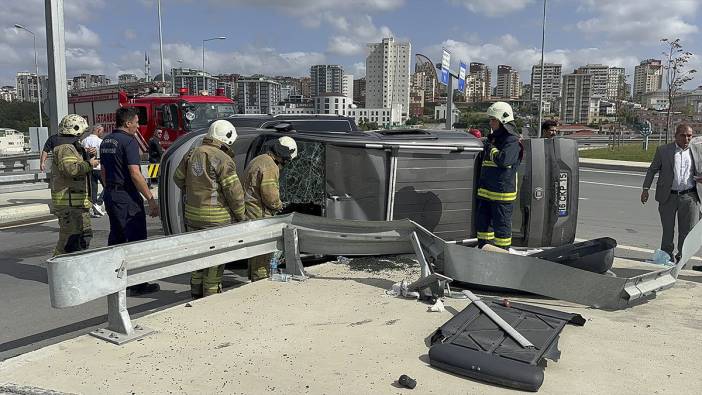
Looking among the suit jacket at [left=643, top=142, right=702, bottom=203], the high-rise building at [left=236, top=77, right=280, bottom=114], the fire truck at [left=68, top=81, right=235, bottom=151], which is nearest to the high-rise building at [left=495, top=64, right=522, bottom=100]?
the high-rise building at [left=236, top=77, right=280, bottom=114]

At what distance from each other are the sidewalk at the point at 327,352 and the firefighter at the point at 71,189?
245 centimetres

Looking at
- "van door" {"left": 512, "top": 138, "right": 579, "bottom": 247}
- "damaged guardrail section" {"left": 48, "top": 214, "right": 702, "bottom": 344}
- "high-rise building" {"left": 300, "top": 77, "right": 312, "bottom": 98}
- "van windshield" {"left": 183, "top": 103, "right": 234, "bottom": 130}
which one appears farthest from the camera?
"high-rise building" {"left": 300, "top": 77, "right": 312, "bottom": 98}

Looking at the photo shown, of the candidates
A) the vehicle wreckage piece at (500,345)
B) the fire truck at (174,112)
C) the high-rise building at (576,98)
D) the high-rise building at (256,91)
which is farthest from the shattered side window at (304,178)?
the high-rise building at (576,98)

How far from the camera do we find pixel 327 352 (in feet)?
9.95

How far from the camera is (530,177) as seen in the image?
5.32m

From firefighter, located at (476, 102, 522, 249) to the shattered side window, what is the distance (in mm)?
1778

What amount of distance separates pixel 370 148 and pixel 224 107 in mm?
13943

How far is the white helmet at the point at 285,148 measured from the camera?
5.04 meters

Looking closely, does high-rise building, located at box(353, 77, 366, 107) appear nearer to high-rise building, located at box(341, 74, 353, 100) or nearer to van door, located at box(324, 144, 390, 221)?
high-rise building, located at box(341, 74, 353, 100)

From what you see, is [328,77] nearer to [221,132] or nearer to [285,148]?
[285,148]

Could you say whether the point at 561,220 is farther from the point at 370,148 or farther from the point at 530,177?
the point at 370,148

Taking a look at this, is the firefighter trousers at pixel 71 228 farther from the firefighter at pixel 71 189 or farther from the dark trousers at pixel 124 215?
the dark trousers at pixel 124 215

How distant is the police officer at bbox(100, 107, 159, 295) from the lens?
16.6 ft

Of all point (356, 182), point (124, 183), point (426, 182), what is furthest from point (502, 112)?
point (124, 183)
